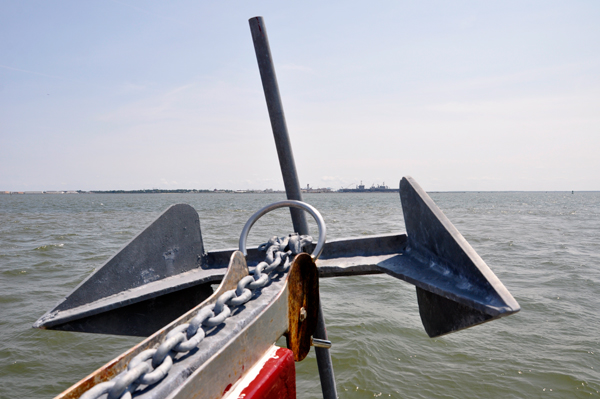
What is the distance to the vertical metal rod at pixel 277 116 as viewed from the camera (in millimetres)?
2541

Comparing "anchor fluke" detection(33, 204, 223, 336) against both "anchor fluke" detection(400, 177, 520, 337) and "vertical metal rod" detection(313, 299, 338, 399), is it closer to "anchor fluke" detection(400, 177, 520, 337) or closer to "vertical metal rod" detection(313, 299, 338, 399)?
"vertical metal rod" detection(313, 299, 338, 399)

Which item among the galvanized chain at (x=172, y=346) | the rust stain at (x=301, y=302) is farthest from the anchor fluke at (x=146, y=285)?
the galvanized chain at (x=172, y=346)

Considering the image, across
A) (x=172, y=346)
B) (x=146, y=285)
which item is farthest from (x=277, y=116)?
(x=172, y=346)

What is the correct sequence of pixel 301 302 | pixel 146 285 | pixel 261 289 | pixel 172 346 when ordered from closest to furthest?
1. pixel 172 346
2. pixel 261 289
3. pixel 301 302
4. pixel 146 285

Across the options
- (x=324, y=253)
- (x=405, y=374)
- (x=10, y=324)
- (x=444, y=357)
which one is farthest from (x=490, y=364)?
(x=10, y=324)

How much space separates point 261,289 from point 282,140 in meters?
1.36

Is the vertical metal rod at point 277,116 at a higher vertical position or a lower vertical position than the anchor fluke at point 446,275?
higher

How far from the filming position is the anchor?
45.6 inches

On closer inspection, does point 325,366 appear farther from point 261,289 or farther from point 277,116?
point 277,116

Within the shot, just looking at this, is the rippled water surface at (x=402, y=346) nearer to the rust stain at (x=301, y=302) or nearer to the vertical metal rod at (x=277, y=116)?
the vertical metal rod at (x=277, y=116)

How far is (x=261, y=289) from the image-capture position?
60.7 inches

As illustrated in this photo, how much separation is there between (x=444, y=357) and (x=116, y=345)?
5.16 m

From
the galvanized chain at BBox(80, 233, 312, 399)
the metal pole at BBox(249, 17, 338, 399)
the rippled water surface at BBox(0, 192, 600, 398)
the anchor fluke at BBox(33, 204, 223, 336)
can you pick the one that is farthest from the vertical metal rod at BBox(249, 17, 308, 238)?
the rippled water surface at BBox(0, 192, 600, 398)

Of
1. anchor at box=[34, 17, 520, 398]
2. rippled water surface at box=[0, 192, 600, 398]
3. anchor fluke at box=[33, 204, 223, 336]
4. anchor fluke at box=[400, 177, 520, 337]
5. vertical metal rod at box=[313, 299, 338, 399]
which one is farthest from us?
rippled water surface at box=[0, 192, 600, 398]
